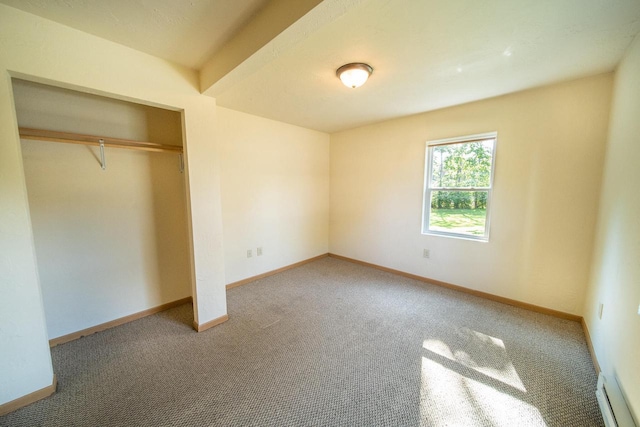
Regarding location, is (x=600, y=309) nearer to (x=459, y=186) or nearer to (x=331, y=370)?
(x=459, y=186)

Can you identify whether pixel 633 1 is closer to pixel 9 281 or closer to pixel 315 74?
pixel 315 74

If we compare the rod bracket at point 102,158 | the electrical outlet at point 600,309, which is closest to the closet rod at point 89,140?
the rod bracket at point 102,158

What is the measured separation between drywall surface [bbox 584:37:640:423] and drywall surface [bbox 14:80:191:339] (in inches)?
142

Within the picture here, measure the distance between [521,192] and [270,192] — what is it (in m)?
3.12

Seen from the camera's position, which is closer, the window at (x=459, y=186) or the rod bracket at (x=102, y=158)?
the rod bracket at (x=102, y=158)

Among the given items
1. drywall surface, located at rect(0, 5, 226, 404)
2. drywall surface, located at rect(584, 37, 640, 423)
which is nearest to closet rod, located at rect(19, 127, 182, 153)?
drywall surface, located at rect(0, 5, 226, 404)

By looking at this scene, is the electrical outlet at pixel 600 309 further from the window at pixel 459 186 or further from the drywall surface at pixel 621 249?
the window at pixel 459 186

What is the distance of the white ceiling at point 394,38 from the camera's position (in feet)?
4.16

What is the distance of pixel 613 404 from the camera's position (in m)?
1.25

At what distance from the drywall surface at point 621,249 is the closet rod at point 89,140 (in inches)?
140

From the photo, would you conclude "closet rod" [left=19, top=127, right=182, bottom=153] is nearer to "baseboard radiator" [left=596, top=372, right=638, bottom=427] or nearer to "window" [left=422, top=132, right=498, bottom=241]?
"window" [left=422, top=132, right=498, bottom=241]

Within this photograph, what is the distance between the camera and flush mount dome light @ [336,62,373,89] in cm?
180

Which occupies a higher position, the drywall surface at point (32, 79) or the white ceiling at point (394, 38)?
the white ceiling at point (394, 38)

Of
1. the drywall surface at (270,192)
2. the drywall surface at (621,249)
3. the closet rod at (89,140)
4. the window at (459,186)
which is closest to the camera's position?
the drywall surface at (621,249)
